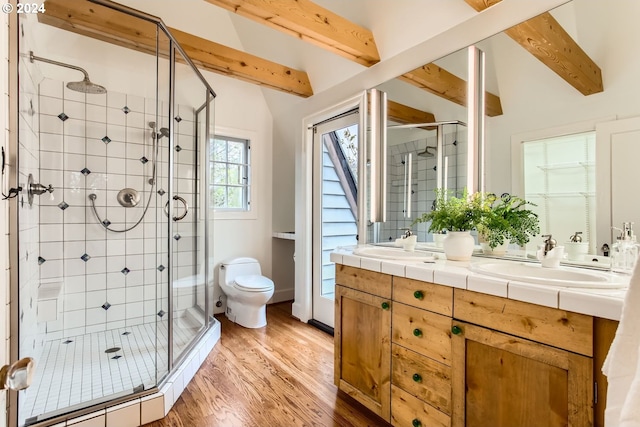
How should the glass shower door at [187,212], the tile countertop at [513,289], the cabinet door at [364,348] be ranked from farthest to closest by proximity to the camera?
the glass shower door at [187,212]
the cabinet door at [364,348]
the tile countertop at [513,289]

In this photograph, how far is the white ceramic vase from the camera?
1604mm

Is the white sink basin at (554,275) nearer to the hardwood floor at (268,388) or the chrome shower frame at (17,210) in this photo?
the hardwood floor at (268,388)

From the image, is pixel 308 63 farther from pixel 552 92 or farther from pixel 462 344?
pixel 462 344

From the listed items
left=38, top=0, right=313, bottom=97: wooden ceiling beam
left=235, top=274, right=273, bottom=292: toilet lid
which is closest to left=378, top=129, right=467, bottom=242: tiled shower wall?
left=235, top=274, right=273, bottom=292: toilet lid

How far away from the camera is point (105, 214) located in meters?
2.55

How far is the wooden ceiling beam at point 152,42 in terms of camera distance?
1963mm

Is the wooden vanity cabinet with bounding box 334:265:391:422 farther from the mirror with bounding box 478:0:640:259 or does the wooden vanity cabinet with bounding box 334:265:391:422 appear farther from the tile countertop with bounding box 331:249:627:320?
the mirror with bounding box 478:0:640:259

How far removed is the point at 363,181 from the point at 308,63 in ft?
4.21

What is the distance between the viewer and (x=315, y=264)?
3.06m

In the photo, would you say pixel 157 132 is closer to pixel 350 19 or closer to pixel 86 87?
pixel 86 87

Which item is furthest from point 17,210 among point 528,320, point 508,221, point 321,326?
point 321,326

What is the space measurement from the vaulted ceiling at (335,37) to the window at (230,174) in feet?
2.83

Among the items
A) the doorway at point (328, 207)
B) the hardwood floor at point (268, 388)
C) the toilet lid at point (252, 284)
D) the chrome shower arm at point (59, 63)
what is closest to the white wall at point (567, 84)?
the doorway at point (328, 207)

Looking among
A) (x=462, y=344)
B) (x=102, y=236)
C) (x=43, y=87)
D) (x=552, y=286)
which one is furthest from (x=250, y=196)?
(x=552, y=286)
